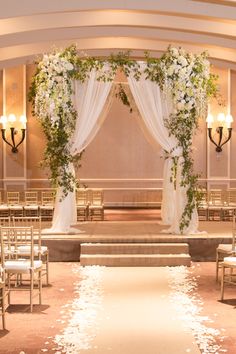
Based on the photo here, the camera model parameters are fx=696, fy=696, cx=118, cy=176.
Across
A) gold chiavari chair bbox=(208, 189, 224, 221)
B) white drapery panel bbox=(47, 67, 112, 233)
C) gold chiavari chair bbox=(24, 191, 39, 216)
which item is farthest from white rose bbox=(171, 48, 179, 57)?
gold chiavari chair bbox=(24, 191, 39, 216)

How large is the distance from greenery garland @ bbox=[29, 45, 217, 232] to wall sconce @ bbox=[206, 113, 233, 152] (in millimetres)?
5995

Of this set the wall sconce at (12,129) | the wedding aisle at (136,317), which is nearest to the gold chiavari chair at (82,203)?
the wall sconce at (12,129)

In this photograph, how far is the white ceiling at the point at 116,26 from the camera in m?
11.7

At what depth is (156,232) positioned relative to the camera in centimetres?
1162

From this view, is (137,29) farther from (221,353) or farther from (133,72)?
(221,353)

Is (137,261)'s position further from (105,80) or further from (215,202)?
(215,202)

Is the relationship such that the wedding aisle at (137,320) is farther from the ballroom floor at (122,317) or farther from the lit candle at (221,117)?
the lit candle at (221,117)

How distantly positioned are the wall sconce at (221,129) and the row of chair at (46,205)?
3768 mm

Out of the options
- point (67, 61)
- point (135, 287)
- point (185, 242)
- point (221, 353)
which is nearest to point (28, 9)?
point (67, 61)

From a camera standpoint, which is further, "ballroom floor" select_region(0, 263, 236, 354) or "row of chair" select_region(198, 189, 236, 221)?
"row of chair" select_region(198, 189, 236, 221)

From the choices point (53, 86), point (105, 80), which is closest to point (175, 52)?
point (105, 80)

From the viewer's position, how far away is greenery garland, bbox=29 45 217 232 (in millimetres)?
11102

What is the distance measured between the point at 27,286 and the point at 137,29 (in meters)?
7.61

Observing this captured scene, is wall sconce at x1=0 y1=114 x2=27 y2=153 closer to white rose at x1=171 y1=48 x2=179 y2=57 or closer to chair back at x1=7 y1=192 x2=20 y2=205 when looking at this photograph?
chair back at x1=7 y1=192 x2=20 y2=205
